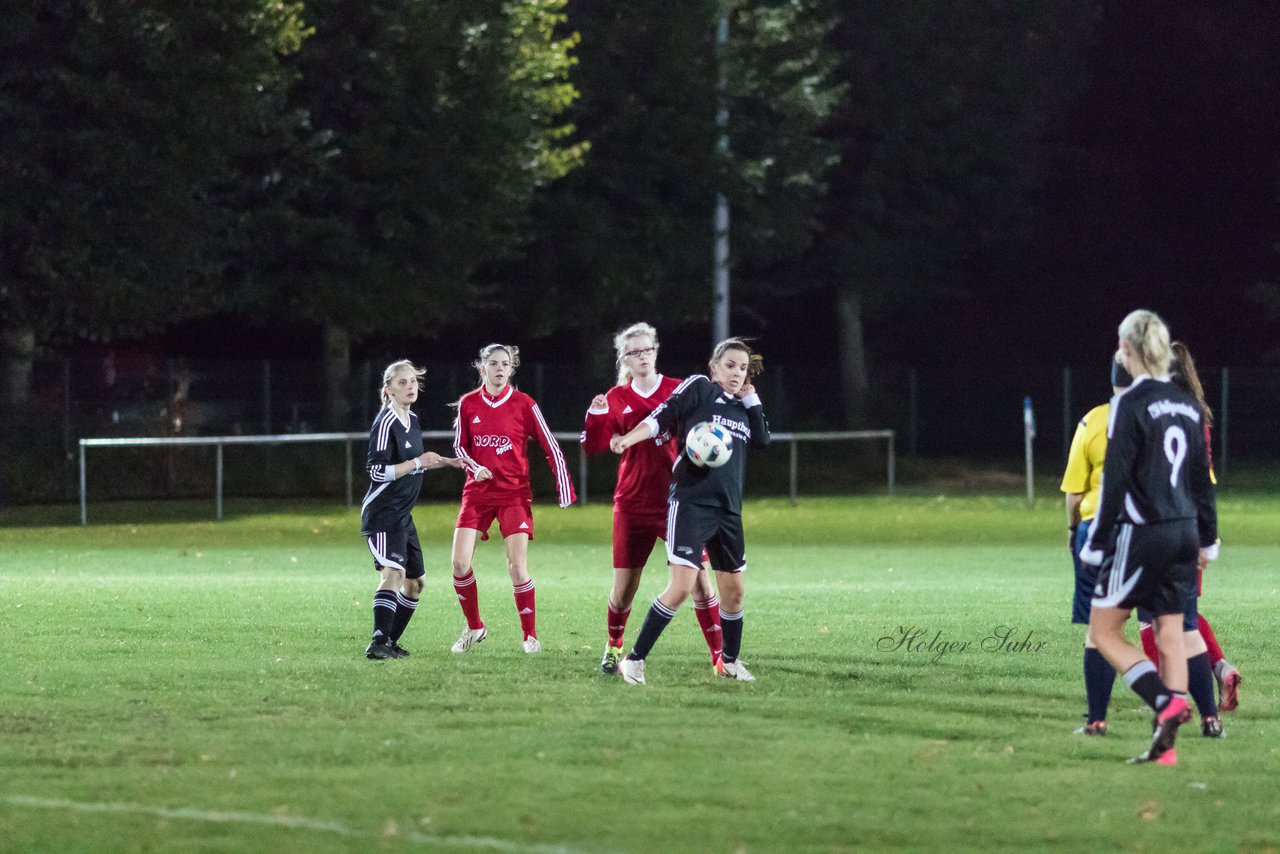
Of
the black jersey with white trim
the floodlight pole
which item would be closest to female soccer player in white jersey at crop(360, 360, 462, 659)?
the black jersey with white trim

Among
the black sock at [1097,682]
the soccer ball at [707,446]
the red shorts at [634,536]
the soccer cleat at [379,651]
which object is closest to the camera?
the black sock at [1097,682]

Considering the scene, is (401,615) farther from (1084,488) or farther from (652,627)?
(1084,488)

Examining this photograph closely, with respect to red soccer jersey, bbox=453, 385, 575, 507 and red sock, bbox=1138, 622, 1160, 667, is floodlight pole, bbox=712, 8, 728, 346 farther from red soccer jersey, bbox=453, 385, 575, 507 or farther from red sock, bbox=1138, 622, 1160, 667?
red sock, bbox=1138, 622, 1160, 667

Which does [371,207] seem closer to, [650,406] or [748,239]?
[748,239]

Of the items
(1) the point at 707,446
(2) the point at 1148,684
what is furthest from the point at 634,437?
(2) the point at 1148,684

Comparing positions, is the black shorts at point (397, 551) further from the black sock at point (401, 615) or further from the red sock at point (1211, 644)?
the red sock at point (1211, 644)

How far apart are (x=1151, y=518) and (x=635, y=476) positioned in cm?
358

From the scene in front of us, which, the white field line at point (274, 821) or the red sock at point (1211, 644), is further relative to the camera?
the red sock at point (1211, 644)

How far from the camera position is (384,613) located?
11.7 metres

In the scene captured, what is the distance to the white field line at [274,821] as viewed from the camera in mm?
6602

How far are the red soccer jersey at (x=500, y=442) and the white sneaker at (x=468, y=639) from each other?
0.81m

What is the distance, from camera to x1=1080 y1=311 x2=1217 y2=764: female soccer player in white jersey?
8211 millimetres

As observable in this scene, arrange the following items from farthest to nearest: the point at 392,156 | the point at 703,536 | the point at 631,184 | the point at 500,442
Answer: the point at 631,184 < the point at 392,156 < the point at 500,442 < the point at 703,536

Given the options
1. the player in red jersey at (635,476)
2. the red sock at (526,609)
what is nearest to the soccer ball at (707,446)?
the player in red jersey at (635,476)
